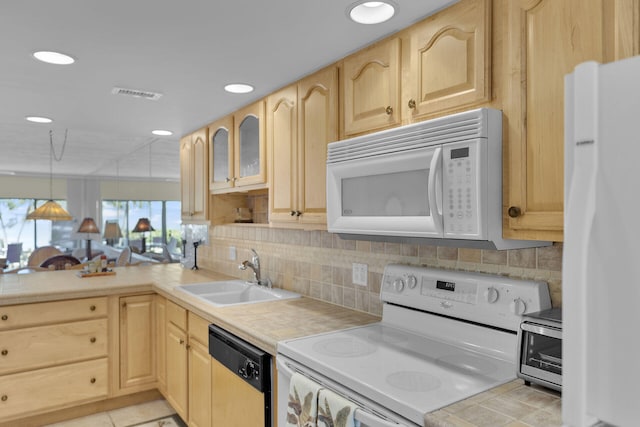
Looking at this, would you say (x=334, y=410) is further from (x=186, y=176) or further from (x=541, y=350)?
(x=186, y=176)

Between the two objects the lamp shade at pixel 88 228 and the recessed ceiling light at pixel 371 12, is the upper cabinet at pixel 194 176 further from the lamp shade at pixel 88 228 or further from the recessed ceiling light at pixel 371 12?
the lamp shade at pixel 88 228

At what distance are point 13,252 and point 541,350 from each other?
1041 cm

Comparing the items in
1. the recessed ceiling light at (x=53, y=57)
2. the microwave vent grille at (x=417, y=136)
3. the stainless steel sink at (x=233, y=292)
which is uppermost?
the recessed ceiling light at (x=53, y=57)

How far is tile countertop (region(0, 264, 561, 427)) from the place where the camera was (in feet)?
3.36

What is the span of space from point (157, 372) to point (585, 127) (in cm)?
312

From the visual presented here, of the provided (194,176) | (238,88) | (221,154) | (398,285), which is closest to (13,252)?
(194,176)

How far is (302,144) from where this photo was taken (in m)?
2.16

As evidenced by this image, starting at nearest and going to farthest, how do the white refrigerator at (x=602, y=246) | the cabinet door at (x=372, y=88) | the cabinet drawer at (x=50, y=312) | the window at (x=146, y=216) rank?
the white refrigerator at (x=602, y=246)
the cabinet door at (x=372, y=88)
the cabinet drawer at (x=50, y=312)
the window at (x=146, y=216)

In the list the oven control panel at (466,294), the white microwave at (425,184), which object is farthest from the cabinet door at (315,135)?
the oven control panel at (466,294)

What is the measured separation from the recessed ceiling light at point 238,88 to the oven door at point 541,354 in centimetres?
184

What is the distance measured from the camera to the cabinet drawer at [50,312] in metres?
2.65

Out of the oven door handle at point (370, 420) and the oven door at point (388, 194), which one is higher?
the oven door at point (388, 194)

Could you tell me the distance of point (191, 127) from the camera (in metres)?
3.44

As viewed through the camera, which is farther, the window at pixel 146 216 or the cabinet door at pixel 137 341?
the window at pixel 146 216
